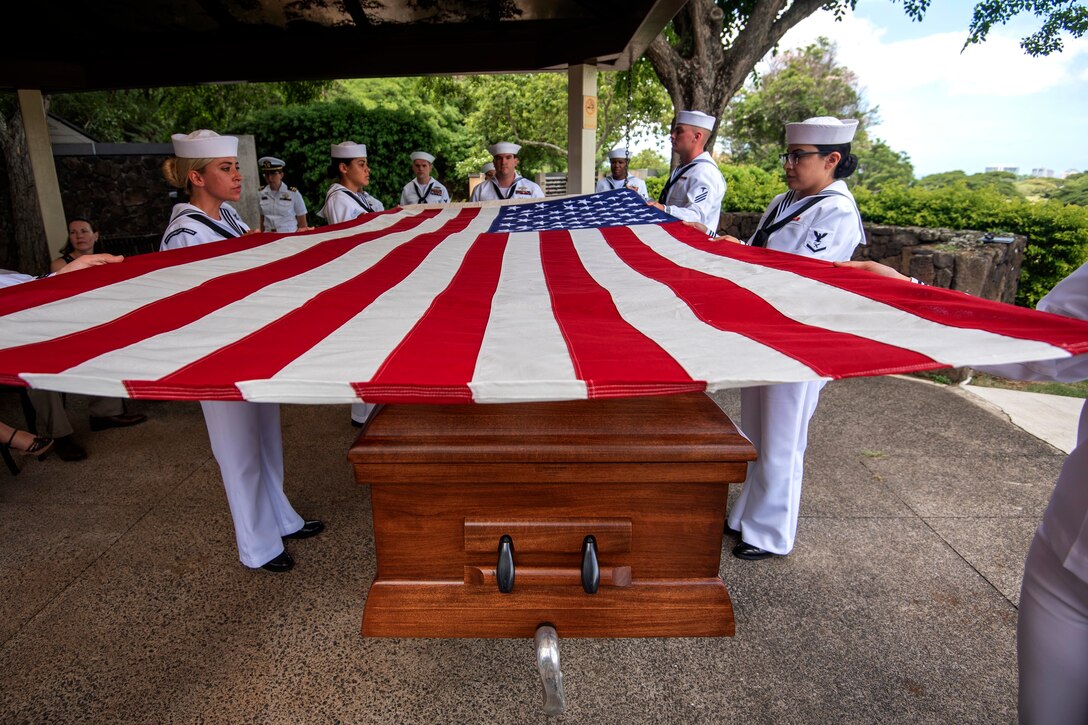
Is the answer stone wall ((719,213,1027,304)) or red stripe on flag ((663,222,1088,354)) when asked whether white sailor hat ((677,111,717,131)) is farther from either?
stone wall ((719,213,1027,304))

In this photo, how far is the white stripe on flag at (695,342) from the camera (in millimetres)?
925

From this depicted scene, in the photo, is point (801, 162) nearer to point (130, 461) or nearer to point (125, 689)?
point (125, 689)

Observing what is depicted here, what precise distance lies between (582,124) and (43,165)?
18.7ft

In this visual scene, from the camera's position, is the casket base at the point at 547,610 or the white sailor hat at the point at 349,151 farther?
the white sailor hat at the point at 349,151

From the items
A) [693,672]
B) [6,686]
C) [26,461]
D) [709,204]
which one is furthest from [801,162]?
[26,461]

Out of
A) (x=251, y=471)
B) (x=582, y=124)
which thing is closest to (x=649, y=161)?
(x=582, y=124)

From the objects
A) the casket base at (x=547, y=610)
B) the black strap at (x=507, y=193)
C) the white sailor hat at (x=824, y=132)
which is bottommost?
the casket base at (x=547, y=610)

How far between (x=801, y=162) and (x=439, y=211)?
2089mm

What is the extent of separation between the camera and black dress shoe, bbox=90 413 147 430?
11.9ft

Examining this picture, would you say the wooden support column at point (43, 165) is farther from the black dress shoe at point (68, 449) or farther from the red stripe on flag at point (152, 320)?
the red stripe on flag at point (152, 320)

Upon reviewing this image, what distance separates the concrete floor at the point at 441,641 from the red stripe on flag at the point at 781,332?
1097 mm

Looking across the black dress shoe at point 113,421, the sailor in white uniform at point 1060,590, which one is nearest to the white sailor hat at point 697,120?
the sailor in white uniform at point 1060,590

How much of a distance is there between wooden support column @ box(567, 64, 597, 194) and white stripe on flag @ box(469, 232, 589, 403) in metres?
5.02

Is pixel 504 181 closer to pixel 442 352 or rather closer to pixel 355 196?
pixel 355 196
